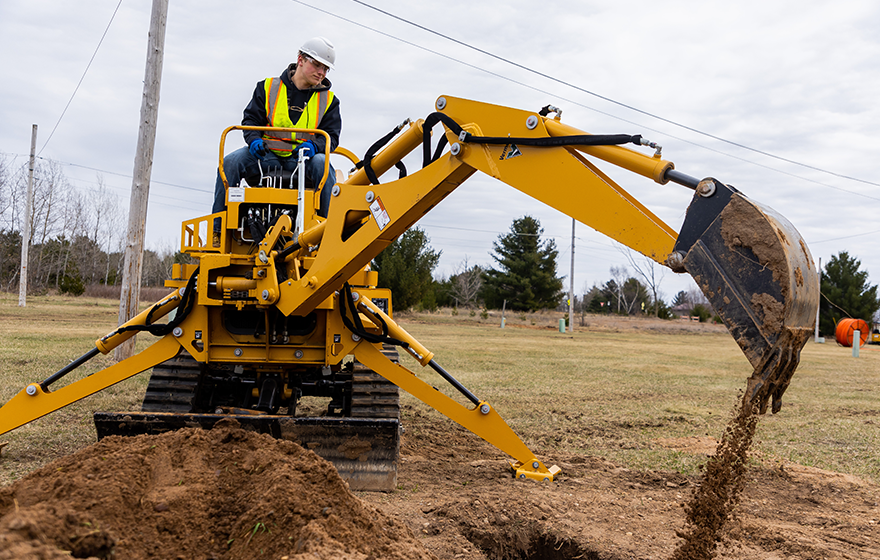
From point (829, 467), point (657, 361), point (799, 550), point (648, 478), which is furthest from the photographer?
point (657, 361)

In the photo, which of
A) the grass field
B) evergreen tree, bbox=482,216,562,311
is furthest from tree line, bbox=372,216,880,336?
the grass field

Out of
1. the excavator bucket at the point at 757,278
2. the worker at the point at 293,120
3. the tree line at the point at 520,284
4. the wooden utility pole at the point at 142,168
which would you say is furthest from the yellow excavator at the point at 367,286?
the tree line at the point at 520,284

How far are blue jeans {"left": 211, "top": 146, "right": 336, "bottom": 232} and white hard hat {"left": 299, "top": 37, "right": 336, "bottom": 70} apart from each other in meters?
0.82

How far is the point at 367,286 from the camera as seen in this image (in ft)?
Result: 20.7

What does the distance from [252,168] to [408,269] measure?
3546 centimetres

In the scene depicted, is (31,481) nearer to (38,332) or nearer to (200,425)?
(200,425)

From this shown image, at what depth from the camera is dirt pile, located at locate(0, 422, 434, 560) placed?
8.77 ft

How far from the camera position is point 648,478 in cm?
580

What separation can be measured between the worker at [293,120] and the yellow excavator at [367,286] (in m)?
0.16

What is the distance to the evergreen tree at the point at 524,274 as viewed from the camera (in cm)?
5278

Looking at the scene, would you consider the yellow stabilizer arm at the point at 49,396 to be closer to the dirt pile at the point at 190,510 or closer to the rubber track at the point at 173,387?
the rubber track at the point at 173,387

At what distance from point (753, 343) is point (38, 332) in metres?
18.0

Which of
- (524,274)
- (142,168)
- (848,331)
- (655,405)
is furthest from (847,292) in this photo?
(142,168)

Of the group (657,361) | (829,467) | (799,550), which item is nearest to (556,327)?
(657,361)
